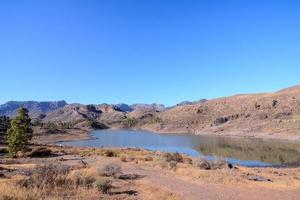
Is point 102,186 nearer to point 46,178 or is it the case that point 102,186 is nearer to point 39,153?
point 46,178

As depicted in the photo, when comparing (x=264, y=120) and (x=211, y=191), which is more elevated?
(x=264, y=120)

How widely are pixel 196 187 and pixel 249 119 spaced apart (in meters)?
158

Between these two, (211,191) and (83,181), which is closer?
(83,181)

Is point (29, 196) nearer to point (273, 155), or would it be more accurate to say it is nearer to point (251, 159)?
point (251, 159)

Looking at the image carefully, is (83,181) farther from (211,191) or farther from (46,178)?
(211,191)

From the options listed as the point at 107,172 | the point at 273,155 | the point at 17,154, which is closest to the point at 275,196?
the point at 107,172

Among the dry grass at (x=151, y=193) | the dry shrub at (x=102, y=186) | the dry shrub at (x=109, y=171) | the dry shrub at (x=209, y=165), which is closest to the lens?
the dry grass at (x=151, y=193)

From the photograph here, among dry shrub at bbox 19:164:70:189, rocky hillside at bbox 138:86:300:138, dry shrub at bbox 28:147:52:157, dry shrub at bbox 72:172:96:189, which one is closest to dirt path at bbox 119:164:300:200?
dry shrub at bbox 72:172:96:189

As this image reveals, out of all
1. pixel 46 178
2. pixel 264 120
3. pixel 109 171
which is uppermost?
pixel 264 120

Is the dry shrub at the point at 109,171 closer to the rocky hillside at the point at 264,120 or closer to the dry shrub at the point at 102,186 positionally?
the dry shrub at the point at 102,186

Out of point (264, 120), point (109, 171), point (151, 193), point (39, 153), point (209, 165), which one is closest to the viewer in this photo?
point (151, 193)

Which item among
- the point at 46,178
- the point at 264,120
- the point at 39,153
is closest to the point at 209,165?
the point at 46,178

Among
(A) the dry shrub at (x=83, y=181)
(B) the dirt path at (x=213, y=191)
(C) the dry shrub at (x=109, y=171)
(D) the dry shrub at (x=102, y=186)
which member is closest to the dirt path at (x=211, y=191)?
(B) the dirt path at (x=213, y=191)

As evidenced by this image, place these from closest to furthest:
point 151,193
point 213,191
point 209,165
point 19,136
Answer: point 151,193 < point 213,191 < point 209,165 < point 19,136
